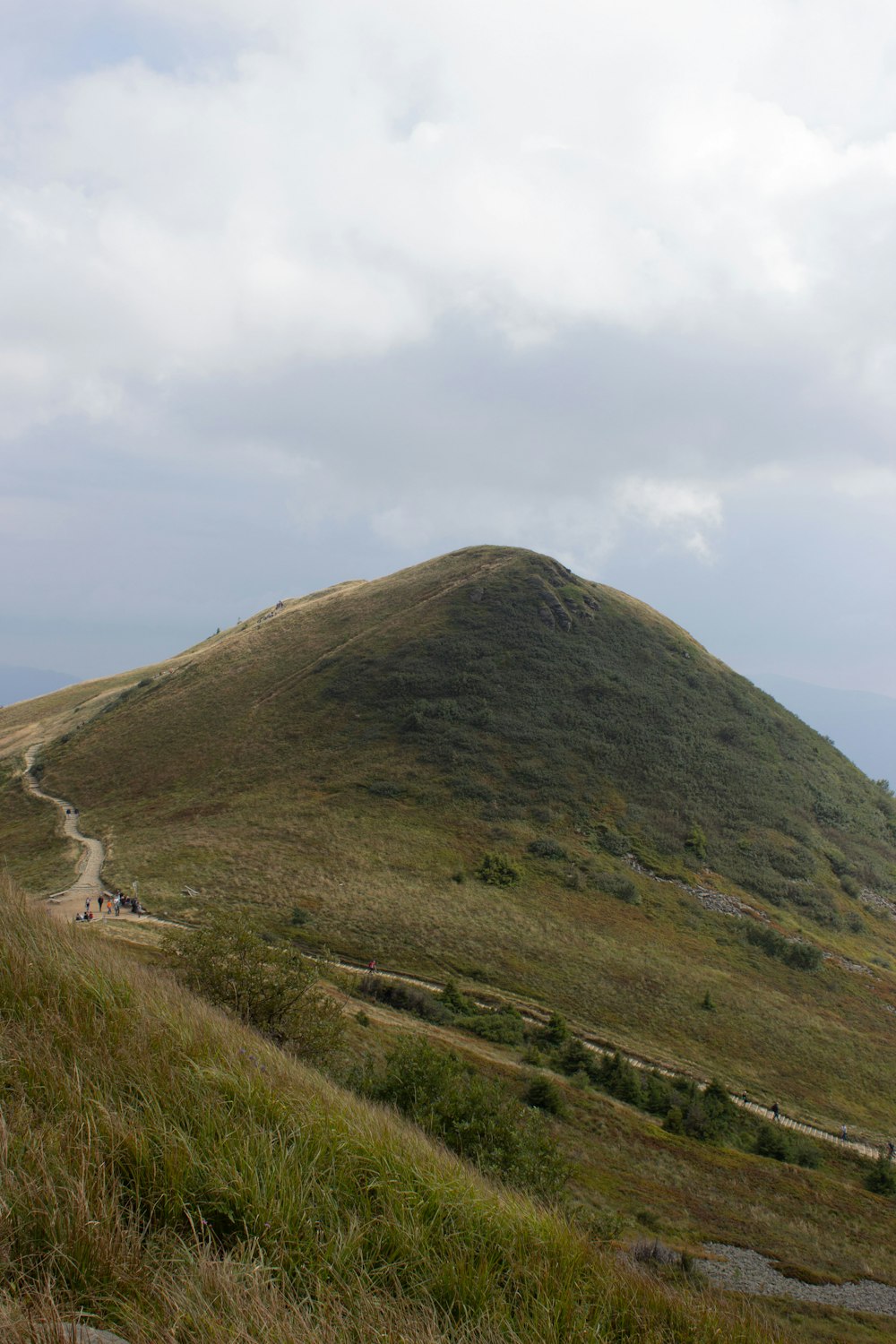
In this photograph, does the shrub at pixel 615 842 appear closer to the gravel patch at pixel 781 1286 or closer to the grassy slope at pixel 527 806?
the grassy slope at pixel 527 806

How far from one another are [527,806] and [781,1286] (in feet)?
148

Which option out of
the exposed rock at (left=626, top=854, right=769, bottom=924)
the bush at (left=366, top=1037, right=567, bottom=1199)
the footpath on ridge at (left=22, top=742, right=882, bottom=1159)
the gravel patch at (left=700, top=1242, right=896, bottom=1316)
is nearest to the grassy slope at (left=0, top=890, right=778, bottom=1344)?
the bush at (left=366, top=1037, right=567, bottom=1199)

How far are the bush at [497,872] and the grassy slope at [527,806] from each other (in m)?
0.93

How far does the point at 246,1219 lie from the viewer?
4020 mm

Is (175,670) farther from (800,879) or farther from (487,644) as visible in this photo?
(800,879)

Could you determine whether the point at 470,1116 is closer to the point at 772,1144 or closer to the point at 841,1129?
the point at 772,1144

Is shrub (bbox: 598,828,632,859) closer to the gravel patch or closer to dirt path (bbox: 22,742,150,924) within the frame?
dirt path (bbox: 22,742,150,924)

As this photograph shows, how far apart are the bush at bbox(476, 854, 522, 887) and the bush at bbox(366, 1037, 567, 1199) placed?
3313 cm

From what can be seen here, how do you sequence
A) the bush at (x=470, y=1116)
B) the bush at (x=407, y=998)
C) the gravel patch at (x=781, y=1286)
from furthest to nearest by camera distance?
the bush at (x=407, y=998) → the gravel patch at (x=781, y=1286) → the bush at (x=470, y=1116)

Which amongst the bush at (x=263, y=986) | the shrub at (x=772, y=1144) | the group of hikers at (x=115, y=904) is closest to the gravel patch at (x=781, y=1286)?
the bush at (x=263, y=986)

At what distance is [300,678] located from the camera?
80688 mm

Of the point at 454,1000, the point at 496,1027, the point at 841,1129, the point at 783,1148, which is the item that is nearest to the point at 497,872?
the point at 454,1000

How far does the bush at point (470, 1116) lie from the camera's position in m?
13.7

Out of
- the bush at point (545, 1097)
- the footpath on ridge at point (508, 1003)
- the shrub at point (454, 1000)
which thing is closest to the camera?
the bush at point (545, 1097)
